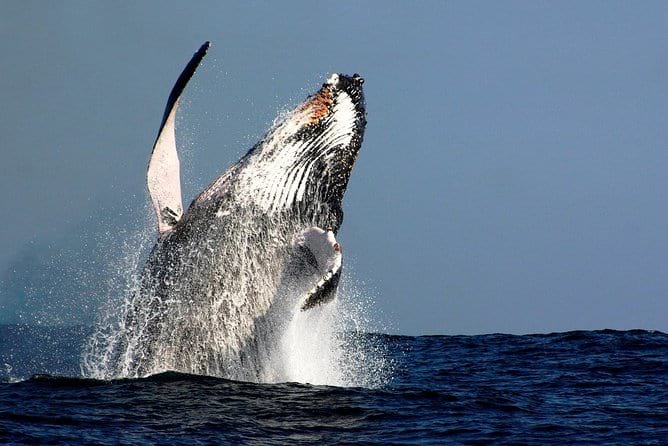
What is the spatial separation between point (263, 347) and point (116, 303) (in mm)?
2139

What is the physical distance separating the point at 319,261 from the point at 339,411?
→ 75.2 inches

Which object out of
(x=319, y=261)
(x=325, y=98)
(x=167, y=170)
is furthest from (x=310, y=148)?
(x=167, y=170)

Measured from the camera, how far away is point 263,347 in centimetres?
1244

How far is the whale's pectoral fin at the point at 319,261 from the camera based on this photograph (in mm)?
11281

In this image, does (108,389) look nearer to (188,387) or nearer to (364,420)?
(188,387)

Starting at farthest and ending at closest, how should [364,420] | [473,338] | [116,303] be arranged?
[473,338] → [116,303] → [364,420]

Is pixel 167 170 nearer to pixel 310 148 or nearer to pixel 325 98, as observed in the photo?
pixel 310 148

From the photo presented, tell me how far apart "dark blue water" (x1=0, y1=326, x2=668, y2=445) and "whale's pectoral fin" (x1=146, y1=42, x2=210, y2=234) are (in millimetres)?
2101

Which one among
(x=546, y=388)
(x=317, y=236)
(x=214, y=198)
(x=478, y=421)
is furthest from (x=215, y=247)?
(x=546, y=388)

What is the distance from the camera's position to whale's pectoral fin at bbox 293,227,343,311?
11.3 m

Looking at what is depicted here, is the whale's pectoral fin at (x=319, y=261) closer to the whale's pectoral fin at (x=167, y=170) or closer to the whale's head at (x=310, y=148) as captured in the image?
the whale's head at (x=310, y=148)

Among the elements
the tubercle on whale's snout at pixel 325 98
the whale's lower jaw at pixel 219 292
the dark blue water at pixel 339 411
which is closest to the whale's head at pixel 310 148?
the tubercle on whale's snout at pixel 325 98

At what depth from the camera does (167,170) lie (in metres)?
12.3

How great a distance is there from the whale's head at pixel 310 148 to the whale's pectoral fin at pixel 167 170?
1034 mm
